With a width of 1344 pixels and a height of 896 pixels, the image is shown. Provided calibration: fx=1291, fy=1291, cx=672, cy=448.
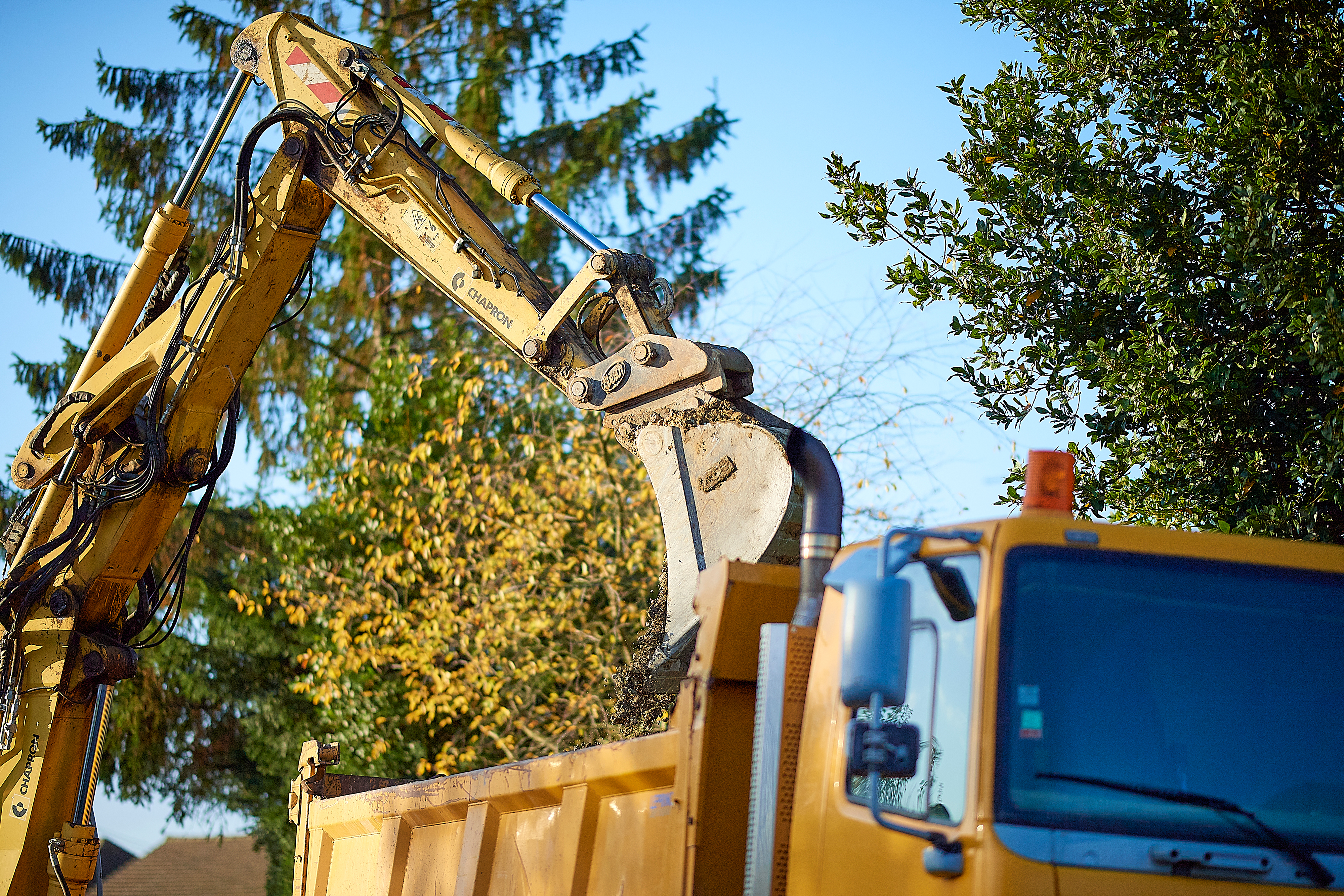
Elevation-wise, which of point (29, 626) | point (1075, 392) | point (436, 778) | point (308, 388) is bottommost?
point (436, 778)

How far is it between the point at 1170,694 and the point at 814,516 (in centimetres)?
128

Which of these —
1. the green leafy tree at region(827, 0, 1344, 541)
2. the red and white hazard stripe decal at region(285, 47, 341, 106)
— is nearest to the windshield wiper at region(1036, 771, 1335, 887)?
the green leafy tree at region(827, 0, 1344, 541)

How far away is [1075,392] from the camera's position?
662 centimetres

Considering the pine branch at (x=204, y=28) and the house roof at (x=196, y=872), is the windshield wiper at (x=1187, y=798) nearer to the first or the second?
the pine branch at (x=204, y=28)

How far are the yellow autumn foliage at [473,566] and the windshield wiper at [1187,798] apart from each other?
9330 mm

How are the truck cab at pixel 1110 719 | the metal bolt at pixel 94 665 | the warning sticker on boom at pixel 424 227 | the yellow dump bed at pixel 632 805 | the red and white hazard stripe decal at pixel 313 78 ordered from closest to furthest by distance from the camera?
the truck cab at pixel 1110 719, the yellow dump bed at pixel 632 805, the warning sticker on boom at pixel 424 227, the red and white hazard stripe decal at pixel 313 78, the metal bolt at pixel 94 665

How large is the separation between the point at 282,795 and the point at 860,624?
751 inches

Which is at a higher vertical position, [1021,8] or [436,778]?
[1021,8]

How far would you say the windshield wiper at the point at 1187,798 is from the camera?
2947 mm

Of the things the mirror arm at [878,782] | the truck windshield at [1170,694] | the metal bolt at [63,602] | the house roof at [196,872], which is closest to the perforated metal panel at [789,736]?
the mirror arm at [878,782]

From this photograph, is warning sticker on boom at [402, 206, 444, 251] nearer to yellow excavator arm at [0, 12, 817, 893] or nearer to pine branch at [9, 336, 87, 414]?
yellow excavator arm at [0, 12, 817, 893]

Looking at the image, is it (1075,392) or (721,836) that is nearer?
(721,836)

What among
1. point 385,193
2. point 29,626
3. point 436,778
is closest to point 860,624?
point 436,778

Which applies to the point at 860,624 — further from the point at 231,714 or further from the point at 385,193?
the point at 231,714
